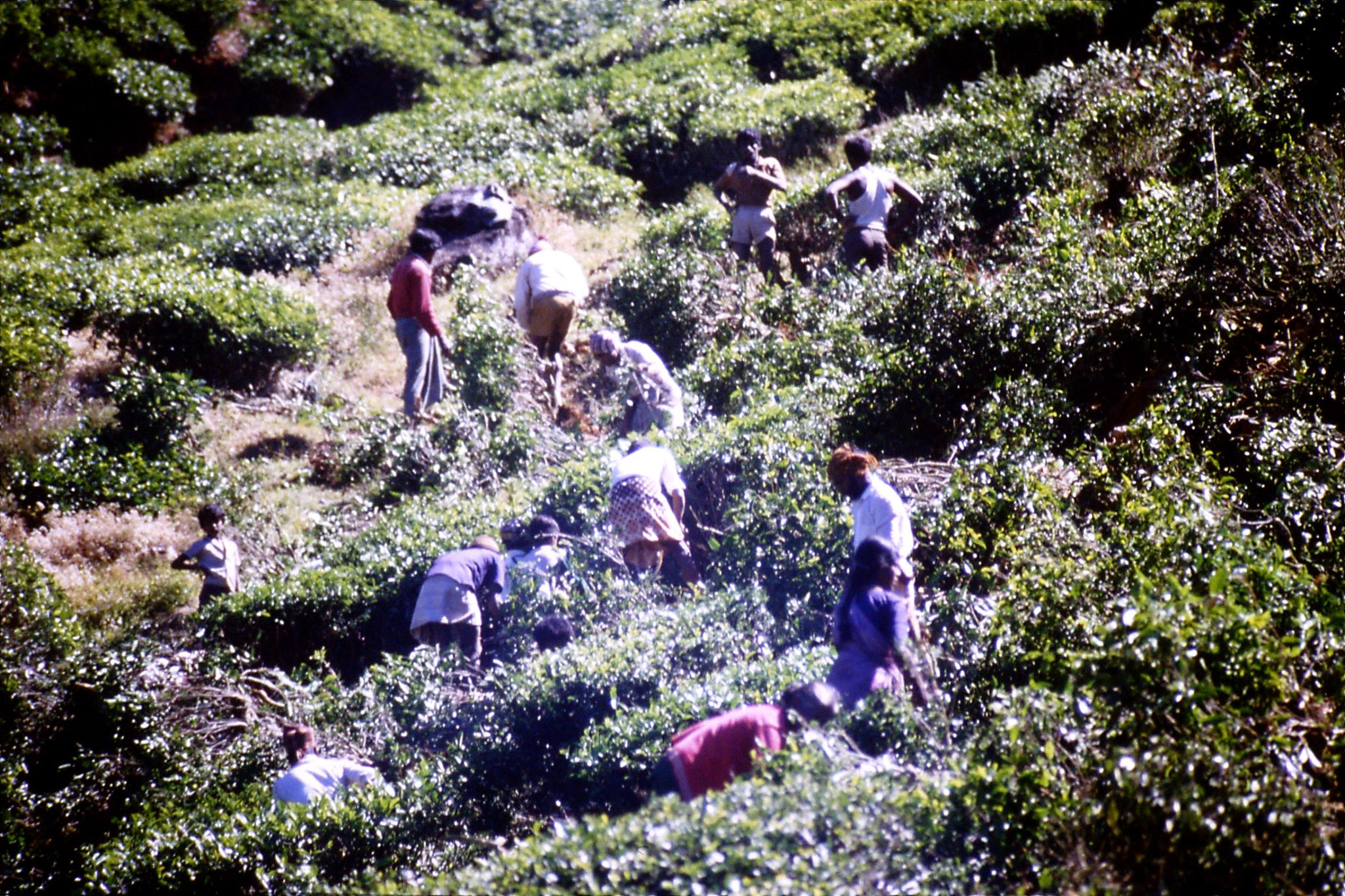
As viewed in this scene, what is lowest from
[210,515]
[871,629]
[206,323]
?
[210,515]

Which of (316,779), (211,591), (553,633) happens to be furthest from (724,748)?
(211,591)

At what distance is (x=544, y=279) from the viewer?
373 inches

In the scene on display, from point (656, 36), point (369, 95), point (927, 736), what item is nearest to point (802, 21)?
point (656, 36)

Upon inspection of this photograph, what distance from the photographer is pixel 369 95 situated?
1983cm

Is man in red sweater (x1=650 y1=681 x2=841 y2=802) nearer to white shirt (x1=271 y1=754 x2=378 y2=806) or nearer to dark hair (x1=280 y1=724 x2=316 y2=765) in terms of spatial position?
white shirt (x1=271 y1=754 x2=378 y2=806)

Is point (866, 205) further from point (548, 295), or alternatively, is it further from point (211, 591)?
point (211, 591)

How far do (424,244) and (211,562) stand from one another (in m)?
3.23

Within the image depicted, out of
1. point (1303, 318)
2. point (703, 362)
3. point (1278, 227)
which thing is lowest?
point (703, 362)

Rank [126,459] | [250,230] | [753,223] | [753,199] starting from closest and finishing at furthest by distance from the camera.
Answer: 1. [753,199]
2. [753,223]
3. [126,459]
4. [250,230]

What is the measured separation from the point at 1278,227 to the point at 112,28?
63.8ft

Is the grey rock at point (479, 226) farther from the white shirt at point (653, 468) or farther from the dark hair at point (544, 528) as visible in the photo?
the white shirt at point (653, 468)

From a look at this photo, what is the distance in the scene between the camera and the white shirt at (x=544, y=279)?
9.48 meters

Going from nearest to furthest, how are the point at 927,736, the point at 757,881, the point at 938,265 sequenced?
1. the point at 757,881
2. the point at 927,736
3. the point at 938,265

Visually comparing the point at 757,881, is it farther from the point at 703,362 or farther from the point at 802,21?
the point at 802,21
